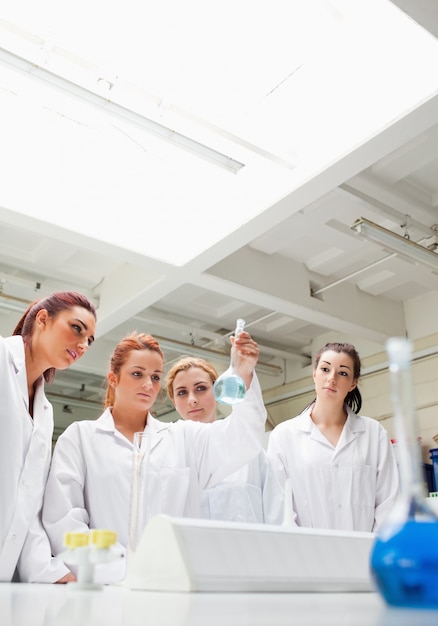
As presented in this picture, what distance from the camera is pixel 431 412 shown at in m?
4.90

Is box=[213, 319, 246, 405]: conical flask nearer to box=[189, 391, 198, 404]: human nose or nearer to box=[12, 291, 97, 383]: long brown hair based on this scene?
box=[12, 291, 97, 383]: long brown hair

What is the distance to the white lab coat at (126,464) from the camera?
5.26 feet

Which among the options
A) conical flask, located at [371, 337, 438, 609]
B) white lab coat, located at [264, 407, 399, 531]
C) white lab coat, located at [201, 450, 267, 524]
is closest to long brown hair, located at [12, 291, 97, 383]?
white lab coat, located at [201, 450, 267, 524]

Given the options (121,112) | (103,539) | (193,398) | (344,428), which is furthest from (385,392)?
(103,539)

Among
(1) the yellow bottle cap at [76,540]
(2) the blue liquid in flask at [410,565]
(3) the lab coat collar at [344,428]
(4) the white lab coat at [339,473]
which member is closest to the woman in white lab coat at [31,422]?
(1) the yellow bottle cap at [76,540]

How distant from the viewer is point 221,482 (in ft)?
6.11

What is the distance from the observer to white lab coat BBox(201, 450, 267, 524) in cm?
182

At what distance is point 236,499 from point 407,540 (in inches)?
59.5

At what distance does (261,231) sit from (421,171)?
109 centimetres

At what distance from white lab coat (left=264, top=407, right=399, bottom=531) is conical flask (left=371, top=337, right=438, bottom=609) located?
196 centimetres

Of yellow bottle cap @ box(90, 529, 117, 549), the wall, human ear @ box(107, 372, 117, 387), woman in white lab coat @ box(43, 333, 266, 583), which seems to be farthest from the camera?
the wall

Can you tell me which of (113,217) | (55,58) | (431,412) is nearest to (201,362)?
(55,58)

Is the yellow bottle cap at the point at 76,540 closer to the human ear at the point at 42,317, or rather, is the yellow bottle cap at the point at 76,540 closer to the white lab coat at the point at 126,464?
the white lab coat at the point at 126,464

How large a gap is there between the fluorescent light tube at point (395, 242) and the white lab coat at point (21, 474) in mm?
2324
